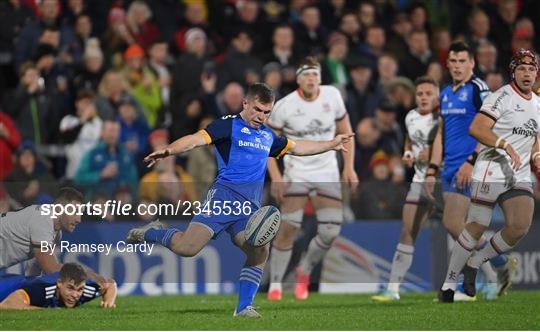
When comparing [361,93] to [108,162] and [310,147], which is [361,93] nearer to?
[108,162]

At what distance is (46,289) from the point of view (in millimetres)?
13391

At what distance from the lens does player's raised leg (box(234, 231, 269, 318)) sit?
1199 cm

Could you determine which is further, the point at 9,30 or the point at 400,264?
the point at 9,30

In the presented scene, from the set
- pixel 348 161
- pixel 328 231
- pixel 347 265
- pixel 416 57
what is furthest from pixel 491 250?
pixel 416 57

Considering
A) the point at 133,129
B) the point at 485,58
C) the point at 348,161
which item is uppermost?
the point at 485,58

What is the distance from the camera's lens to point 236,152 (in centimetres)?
1216

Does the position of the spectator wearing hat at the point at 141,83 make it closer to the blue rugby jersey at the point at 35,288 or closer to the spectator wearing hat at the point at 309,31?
the spectator wearing hat at the point at 309,31

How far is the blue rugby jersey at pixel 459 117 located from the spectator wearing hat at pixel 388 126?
479cm

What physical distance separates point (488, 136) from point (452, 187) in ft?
5.31

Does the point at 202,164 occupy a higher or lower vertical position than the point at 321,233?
higher

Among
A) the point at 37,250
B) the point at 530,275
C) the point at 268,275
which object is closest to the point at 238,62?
the point at 268,275

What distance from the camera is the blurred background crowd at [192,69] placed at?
60.5 feet

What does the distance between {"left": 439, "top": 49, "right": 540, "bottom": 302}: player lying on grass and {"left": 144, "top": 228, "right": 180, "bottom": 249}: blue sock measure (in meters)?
3.47

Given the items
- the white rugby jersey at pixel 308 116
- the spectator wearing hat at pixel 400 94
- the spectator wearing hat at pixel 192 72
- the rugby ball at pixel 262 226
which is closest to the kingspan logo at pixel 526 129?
the white rugby jersey at pixel 308 116
